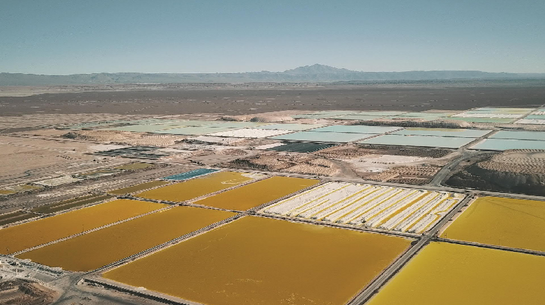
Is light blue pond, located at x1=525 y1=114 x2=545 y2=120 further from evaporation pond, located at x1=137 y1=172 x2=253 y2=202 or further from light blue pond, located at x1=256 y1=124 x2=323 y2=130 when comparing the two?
evaporation pond, located at x1=137 y1=172 x2=253 y2=202

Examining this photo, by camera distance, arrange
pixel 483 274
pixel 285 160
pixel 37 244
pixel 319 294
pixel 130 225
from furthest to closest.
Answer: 1. pixel 285 160
2. pixel 130 225
3. pixel 37 244
4. pixel 483 274
5. pixel 319 294

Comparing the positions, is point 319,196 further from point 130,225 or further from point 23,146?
point 23,146

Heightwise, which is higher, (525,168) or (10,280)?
(525,168)

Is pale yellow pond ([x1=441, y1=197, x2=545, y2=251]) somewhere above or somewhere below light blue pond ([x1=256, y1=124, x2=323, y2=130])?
below

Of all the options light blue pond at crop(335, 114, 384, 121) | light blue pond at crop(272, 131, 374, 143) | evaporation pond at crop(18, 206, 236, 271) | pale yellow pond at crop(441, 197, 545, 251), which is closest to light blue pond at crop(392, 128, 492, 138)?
light blue pond at crop(272, 131, 374, 143)

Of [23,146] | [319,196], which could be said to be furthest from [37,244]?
[23,146]

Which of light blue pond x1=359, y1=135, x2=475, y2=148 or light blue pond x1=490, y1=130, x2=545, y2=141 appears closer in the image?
light blue pond x1=359, y1=135, x2=475, y2=148
